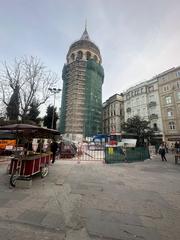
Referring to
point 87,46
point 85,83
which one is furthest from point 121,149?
point 87,46

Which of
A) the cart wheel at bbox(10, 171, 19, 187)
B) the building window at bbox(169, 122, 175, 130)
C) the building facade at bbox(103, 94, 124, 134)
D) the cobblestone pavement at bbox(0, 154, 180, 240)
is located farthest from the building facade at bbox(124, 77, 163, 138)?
the cart wheel at bbox(10, 171, 19, 187)

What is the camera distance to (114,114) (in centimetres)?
6028

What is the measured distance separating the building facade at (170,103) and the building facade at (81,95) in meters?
27.5

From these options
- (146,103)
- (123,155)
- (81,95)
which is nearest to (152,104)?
(146,103)

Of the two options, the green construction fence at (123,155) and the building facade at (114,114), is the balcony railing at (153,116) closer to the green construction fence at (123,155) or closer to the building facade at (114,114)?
the building facade at (114,114)

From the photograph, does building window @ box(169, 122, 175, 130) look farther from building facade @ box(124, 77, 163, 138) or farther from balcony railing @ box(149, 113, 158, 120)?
balcony railing @ box(149, 113, 158, 120)

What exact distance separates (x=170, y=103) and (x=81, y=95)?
34.0m

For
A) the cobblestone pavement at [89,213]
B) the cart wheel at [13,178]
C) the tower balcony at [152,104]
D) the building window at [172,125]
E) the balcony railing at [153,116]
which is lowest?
the cobblestone pavement at [89,213]

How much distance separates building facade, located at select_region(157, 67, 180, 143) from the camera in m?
35.9

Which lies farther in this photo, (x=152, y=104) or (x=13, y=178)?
(x=152, y=104)

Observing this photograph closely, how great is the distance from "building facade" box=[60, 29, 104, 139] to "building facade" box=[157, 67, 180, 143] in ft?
90.2

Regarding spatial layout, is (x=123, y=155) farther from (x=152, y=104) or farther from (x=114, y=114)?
(x=114, y=114)

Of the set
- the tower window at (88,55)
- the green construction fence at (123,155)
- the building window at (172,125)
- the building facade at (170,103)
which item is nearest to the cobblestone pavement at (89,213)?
the green construction fence at (123,155)

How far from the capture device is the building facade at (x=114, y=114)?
59.1m
